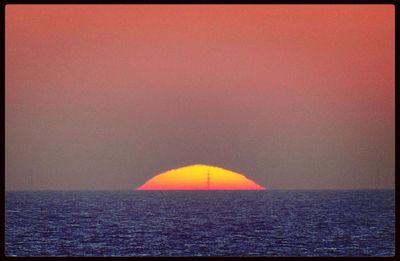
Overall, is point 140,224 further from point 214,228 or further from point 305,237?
point 305,237

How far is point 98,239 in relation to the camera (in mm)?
73812

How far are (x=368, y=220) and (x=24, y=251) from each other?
61.4 meters

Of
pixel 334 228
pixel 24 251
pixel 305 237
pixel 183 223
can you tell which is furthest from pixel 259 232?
pixel 24 251

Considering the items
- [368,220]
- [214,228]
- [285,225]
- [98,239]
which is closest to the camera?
[98,239]

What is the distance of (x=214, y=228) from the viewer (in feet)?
287

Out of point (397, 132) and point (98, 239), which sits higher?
point (397, 132)

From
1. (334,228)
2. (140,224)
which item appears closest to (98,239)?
(140,224)

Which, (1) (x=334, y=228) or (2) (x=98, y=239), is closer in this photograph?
(2) (x=98, y=239)
